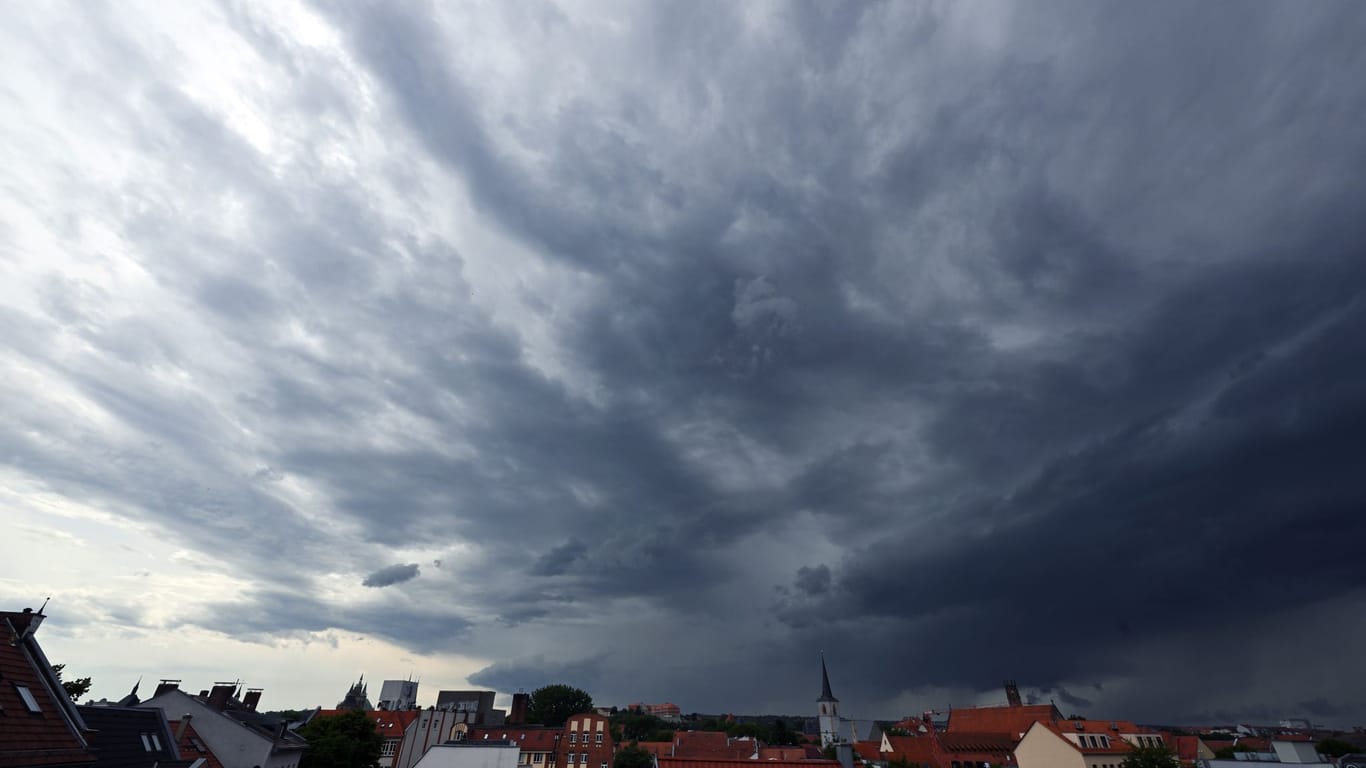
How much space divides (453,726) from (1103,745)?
112720 mm

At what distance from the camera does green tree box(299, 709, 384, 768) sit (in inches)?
2867

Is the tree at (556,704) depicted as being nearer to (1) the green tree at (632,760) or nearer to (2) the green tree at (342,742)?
(1) the green tree at (632,760)

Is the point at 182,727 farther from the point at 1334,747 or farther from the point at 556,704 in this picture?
the point at 1334,747

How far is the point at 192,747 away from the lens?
191ft

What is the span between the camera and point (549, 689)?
17812cm

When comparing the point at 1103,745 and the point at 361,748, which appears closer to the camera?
the point at 361,748

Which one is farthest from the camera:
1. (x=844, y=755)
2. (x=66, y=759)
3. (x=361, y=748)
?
(x=361, y=748)

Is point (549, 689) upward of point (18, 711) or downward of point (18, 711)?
upward

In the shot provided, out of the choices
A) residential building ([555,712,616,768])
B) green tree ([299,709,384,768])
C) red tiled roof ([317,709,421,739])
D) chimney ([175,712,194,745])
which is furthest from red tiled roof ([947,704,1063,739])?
chimney ([175,712,194,745])

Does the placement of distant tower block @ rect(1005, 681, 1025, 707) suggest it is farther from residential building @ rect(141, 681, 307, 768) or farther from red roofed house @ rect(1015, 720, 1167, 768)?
residential building @ rect(141, 681, 307, 768)

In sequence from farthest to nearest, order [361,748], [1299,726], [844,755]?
[1299,726]
[361,748]
[844,755]

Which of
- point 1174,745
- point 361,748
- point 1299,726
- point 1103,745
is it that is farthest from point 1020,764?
point 1299,726

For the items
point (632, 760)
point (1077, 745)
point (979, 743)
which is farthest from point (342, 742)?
point (979, 743)

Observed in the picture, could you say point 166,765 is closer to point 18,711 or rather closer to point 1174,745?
point 18,711
